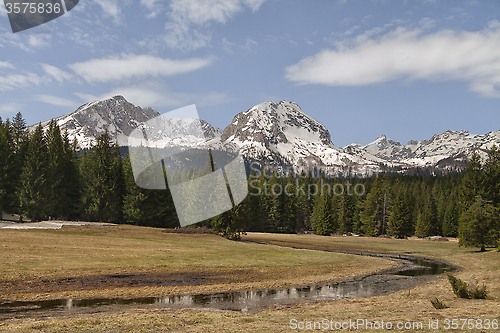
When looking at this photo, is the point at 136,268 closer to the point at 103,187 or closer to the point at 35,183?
the point at 35,183

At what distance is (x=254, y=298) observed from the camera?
19.9 metres

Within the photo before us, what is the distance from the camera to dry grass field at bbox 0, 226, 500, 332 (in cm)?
1263

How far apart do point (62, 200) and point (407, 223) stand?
79.8 metres

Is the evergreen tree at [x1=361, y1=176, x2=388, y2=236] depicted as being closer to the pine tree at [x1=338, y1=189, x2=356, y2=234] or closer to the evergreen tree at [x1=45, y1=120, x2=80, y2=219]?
the pine tree at [x1=338, y1=189, x2=356, y2=234]

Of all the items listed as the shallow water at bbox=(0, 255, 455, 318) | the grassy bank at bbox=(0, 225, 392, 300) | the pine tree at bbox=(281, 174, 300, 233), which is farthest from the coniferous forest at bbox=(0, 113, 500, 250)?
the shallow water at bbox=(0, 255, 455, 318)

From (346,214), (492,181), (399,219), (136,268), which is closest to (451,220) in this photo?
(399,219)

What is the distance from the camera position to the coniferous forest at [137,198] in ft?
158

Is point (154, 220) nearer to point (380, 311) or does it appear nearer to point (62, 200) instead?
point (62, 200)

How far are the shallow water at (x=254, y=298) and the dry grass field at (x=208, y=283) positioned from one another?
1.24 metres

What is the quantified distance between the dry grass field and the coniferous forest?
11.7 metres

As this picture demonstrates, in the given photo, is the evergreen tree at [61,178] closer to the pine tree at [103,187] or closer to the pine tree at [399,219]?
the pine tree at [103,187]

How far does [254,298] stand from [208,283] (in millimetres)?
4723

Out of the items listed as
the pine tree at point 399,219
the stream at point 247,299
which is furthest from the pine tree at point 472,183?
the pine tree at point 399,219

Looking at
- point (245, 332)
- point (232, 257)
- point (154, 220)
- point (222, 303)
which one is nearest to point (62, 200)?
point (154, 220)
